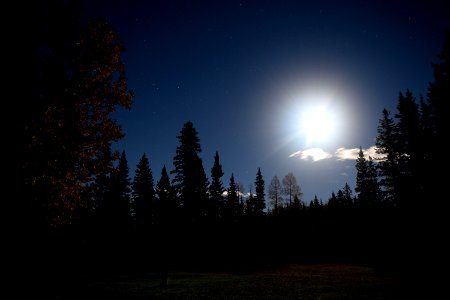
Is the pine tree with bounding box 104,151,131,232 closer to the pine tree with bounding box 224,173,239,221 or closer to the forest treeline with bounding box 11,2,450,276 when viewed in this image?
the forest treeline with bounding box 11,2,450,276

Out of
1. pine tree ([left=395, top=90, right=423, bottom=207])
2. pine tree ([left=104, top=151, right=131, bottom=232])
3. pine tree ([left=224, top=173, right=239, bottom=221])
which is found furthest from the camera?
pine tree ([left=224, top=173, right=239, bottom=221])

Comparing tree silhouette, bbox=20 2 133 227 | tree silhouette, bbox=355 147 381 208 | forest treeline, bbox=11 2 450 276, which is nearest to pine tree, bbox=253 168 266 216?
forest treeline, bbox=11 2 450 276

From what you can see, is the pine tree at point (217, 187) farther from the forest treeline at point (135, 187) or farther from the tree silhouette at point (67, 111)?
the tree silhouette at point (67, 111)

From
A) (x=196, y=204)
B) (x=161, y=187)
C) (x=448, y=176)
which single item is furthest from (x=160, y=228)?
(x=161, y=187)

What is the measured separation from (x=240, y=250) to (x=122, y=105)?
5337 centimetres

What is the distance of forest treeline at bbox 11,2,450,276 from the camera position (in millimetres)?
8484

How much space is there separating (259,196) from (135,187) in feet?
106

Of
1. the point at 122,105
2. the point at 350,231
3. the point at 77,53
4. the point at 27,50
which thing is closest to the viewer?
the point at 27,50

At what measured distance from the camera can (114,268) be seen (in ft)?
139

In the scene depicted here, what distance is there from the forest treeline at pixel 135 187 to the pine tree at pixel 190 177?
14 cm

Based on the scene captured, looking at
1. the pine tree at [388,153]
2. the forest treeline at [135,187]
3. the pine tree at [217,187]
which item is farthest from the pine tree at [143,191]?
the pine tree at [388,153]

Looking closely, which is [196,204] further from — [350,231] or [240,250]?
[350,231]

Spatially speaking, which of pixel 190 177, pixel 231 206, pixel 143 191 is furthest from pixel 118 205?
pixel 231 206

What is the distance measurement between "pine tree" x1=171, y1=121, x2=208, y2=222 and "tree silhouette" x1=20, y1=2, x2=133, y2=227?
29649mm
